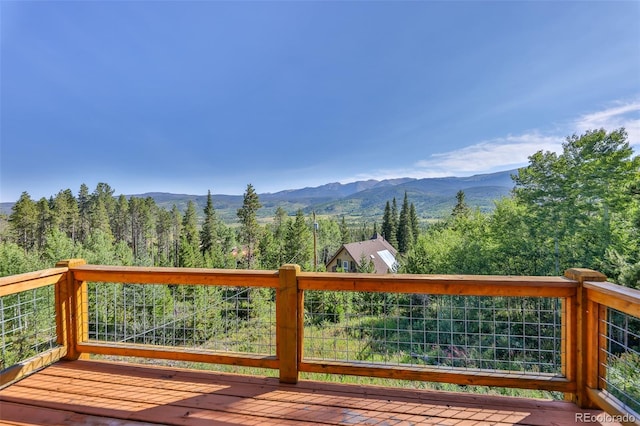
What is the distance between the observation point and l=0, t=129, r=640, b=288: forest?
42.0ft

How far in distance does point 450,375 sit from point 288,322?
3.84 feet

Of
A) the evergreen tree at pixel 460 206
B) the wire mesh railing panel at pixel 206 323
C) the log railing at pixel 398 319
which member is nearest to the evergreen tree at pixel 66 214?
the wire mesh railing panel at pixel 206 323

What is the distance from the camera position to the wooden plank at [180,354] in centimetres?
215

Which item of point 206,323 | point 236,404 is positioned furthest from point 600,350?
point 206,323

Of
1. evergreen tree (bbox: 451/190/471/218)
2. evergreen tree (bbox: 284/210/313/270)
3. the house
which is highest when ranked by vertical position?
evergreen tree (bbox: 451/190/471/218)

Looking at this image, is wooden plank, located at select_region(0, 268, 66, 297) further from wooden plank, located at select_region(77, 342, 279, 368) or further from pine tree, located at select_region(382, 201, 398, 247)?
pine tree, located at select_region(382, 201, 398, 247)

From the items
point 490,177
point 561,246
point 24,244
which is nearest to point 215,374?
point 561,246

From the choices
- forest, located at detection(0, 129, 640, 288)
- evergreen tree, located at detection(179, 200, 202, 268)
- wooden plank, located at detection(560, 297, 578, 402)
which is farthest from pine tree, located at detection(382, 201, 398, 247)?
wooden plank, located at detection(560, 297, 578, 402)

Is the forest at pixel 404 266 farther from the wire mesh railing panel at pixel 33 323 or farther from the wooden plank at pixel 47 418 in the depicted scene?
the wooden plank at pixel 47 418

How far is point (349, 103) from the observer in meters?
17.5

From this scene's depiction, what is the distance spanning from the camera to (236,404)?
6.11 feet

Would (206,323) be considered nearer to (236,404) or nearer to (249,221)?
(236,404)

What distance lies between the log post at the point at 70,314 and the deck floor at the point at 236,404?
27cm

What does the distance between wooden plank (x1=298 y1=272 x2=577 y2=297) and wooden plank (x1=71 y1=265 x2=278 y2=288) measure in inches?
13.4
